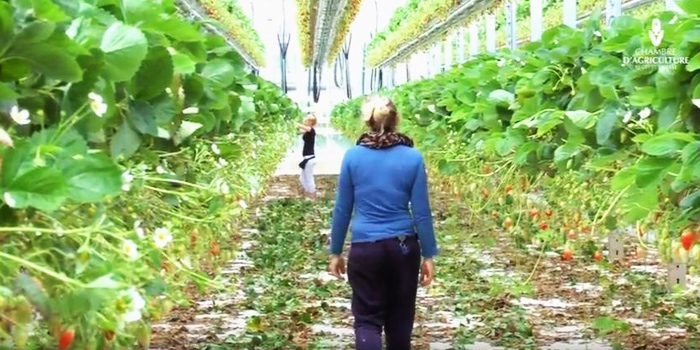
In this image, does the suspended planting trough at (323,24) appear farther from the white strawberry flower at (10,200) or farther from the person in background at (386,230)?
the white strawberry flower at (10,200)

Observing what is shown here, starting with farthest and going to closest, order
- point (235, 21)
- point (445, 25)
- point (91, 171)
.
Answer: point (235, 21) < point (445, 25) < point (91, 171)

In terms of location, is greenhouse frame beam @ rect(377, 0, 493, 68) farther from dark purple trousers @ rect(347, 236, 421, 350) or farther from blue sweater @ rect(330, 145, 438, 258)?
dark purple trousers @ rect(347, 236, 421, 350)

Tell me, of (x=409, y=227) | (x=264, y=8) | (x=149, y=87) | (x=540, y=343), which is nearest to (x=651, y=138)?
(x=149, y=87)

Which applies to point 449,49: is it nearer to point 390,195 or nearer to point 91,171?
point 390,195

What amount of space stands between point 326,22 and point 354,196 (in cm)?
1661

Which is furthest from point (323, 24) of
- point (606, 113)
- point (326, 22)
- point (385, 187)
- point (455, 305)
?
point (606, 113)

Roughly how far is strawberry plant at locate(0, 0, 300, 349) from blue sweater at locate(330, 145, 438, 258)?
609 mm

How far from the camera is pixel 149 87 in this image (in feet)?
8.13

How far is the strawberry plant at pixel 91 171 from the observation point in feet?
4.55

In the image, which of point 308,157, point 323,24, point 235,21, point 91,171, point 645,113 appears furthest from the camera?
point 323,24

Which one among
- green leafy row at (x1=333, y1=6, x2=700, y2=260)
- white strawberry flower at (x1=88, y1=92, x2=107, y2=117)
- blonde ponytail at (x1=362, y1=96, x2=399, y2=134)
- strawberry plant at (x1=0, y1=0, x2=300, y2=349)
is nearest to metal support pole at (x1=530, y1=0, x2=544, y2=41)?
green leafy row at (x1=333, y1=6, x2=700, y2=260)

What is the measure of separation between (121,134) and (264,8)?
26.4 metres

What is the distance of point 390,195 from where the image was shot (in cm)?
381

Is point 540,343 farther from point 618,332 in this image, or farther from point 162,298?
point 162,298
